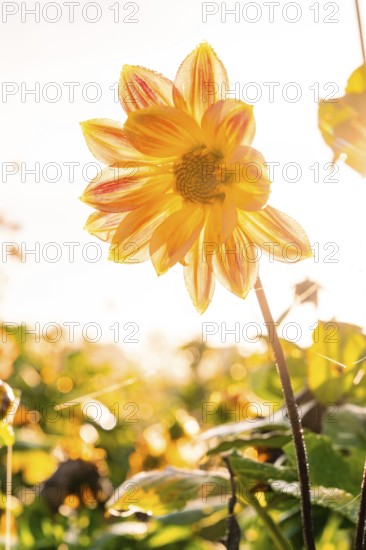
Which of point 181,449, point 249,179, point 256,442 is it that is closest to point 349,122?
point 249,179

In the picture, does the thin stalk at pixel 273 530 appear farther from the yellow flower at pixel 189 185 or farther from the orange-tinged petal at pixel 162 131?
the orange-tinged petal at pixel 162 131

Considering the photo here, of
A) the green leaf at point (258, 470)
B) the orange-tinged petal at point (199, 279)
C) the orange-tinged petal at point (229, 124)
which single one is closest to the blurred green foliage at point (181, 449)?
the green leaf at point (258, 470)

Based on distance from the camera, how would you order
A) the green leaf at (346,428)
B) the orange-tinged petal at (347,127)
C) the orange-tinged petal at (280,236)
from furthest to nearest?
the green leaf at (346,428) < the orange-tinged petal at (280,236) < the orange-tinged petal at (347,127)

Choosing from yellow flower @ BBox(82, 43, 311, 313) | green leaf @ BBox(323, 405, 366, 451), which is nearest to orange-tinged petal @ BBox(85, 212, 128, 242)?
yellow flower @ BBox(82, 43, 311, 313)

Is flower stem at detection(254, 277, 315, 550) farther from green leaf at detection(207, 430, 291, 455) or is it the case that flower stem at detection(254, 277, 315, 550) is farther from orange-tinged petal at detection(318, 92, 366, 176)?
green leaf at detection(207, 430, 291, 455)

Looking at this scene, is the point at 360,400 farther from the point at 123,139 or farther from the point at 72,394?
the point at 72,394

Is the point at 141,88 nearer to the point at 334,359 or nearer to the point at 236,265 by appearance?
the point at 236,265

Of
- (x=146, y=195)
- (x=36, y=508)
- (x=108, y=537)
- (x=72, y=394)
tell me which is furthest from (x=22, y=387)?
(x=146, y=195)
